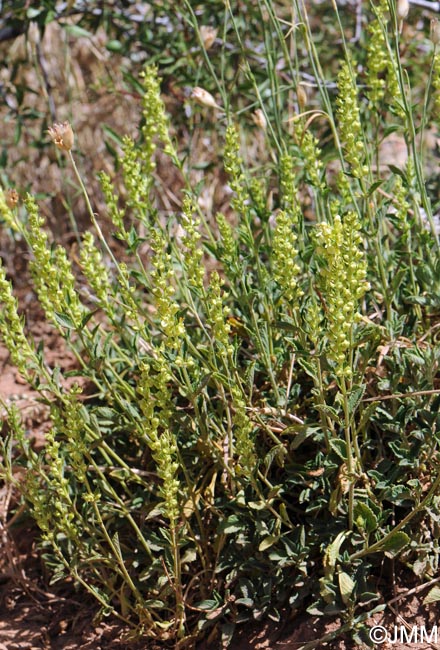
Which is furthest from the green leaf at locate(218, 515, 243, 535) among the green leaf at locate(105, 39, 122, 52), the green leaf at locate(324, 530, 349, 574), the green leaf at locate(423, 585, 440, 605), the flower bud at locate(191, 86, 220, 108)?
the green leaf at locate(105, 39, 122, 52)

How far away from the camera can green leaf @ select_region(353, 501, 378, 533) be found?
1.92m

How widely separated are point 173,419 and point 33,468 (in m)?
0.39

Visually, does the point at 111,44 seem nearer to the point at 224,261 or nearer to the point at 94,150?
the point at 94,150

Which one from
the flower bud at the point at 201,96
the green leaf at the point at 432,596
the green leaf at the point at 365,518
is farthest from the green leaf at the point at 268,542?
the flower bud at the point at 201,96

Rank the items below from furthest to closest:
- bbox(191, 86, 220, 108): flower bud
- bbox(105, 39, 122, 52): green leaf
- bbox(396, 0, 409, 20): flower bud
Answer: bbox(105, 39, 122, 52): green leaf < bbox(191, 86, 220, 108): flower bud < bbox(396, 0, 409, 20): flower bud

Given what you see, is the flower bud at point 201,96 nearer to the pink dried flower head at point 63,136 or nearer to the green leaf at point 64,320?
the pink dried flower head at point 63,136

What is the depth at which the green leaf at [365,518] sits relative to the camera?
1.92 m

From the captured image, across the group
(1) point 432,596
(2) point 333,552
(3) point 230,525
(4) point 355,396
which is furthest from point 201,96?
(1) point 432,596

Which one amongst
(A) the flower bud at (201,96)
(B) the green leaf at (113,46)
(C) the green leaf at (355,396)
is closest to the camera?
(C) the green leaf at (355,396)

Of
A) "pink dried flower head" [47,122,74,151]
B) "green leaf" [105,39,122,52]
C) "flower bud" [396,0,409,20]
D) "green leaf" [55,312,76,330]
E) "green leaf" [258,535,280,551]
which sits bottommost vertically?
"green leaf" [258,535,280,551]

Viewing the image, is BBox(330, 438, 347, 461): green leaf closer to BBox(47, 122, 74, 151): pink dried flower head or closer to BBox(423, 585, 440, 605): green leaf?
BBox(423, 585, 440, 605): green leaf

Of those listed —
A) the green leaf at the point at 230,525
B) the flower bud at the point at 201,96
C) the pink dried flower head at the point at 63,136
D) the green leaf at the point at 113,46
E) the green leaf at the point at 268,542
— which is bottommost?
the green leaf at the point at 230,525

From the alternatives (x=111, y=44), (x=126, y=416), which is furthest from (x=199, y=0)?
(x=126, y=416)

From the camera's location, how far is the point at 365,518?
6.38 ft
